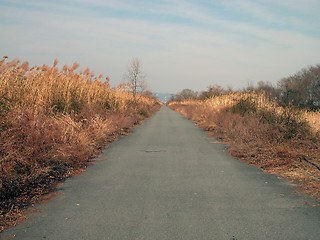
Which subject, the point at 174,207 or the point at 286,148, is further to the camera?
the point at 286,148

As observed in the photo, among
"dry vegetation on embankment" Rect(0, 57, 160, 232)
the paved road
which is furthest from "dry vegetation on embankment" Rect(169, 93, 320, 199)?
"dry vegetation on embankment" Rect(0, 57, 160, 232)

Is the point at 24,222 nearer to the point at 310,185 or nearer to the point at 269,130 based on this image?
the point at 310,185

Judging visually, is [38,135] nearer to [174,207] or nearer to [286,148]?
[174,207]

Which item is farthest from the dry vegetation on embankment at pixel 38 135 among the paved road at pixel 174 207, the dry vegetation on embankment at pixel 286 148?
the dry vegetation on embankment at pixel 286 148

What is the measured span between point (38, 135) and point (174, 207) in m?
3.24

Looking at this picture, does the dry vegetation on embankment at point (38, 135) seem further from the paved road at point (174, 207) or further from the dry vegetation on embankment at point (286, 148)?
the dry vegetation on embankment at point (286, 148)

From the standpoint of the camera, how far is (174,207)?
4.35 m

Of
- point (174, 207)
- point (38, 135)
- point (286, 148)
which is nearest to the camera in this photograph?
point (174, 207)

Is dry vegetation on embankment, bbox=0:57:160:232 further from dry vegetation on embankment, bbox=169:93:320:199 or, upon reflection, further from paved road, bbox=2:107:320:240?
dry vegetation on embankment, bbox=169:93:320:199

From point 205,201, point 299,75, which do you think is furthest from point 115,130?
point 299,75

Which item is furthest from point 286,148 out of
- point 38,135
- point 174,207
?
point 38,135

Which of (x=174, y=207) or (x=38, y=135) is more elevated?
(x=38, y=135)

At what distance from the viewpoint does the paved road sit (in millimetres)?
3498

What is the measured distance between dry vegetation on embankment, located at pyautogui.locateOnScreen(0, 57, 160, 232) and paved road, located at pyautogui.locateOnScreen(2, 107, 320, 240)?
0.46 meters
